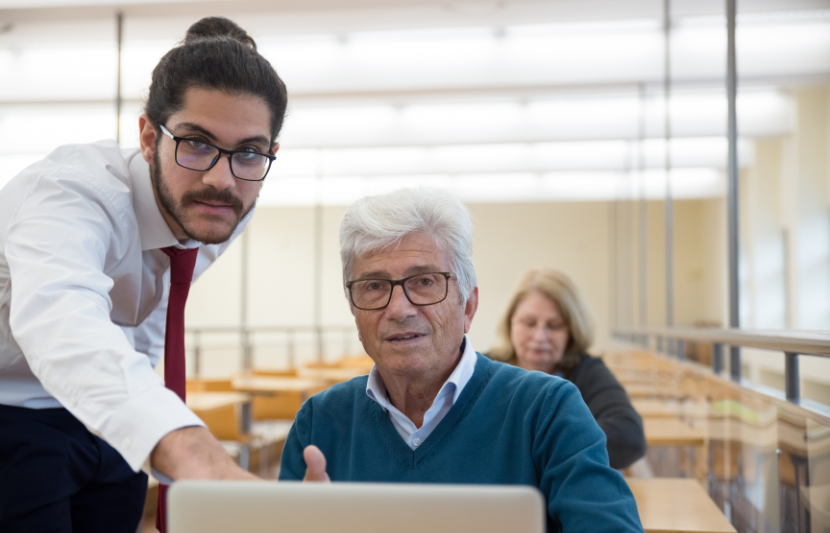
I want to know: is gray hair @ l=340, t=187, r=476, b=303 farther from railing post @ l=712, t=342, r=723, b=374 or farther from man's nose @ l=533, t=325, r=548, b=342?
railing post @ l=712, t=342, r=723, b=374

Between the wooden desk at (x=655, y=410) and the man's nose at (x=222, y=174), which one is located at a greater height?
the man's nose at (x=222, y=174)

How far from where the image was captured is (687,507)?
6.05ft

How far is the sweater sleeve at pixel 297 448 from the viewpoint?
125 cm

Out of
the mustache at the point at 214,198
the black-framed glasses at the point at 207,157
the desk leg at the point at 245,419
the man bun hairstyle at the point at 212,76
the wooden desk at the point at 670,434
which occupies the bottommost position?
the desk leg at the point at 245,419

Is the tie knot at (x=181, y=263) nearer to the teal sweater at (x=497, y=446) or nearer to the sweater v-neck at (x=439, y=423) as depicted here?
the teal sweater at (x=497, y=446)

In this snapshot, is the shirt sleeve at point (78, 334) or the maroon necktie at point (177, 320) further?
the maroon necktie at point (177, 320)

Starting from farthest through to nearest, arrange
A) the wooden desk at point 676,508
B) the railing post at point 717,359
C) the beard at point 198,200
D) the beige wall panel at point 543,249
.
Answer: the beige wall panel at point 543,249 → the railing post at point 717,359 → the wooden desk at point 676,508 → the beard at point 198,200

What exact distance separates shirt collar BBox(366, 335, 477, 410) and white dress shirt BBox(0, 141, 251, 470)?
409 millimetres

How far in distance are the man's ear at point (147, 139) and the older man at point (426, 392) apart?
0.39 metres

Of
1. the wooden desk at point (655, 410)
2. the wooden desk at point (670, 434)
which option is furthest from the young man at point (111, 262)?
the wooden desk at point (655, 410)

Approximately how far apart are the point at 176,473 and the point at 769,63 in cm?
579

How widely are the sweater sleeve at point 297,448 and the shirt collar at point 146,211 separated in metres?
0.44

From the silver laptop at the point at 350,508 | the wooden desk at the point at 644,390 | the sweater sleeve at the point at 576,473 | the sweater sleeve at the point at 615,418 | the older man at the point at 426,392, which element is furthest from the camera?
the wooden desk at the point at 644,390

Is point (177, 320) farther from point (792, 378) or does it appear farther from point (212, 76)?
point (792, 378)
